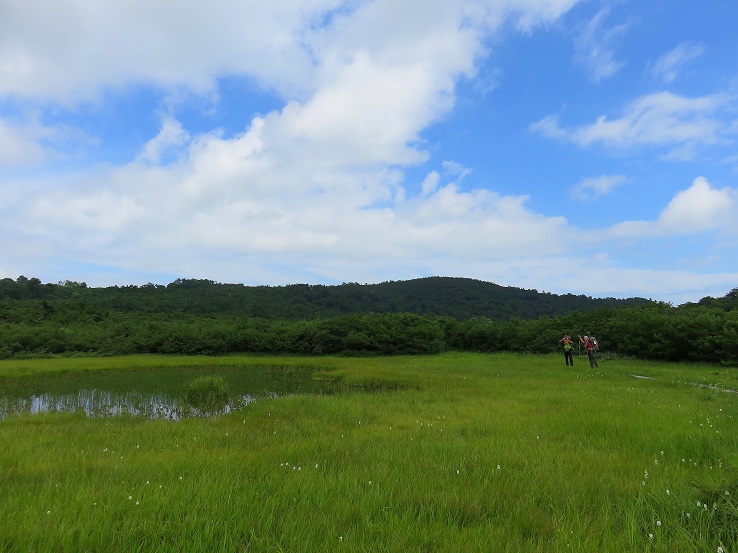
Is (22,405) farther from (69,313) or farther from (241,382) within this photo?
(69,313)

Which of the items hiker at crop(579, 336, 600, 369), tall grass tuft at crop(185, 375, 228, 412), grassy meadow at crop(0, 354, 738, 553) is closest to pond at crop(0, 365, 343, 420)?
tall grass tuft at crop(185, 375, 228, 412)

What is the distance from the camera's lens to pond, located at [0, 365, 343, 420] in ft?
47.9

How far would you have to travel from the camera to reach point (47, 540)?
3609 mm

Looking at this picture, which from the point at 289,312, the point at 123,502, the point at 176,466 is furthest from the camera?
the point at 289,312

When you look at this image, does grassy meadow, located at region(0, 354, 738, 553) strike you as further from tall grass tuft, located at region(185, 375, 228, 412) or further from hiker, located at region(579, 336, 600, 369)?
hiker, located at region(579, 336, 600, 369)

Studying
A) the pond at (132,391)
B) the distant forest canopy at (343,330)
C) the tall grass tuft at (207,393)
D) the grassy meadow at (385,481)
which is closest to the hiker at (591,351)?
the distant forest canopy at (343,330)

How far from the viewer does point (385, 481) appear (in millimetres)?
5348

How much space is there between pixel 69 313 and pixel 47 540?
7060 cm

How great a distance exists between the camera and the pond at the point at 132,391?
14.6m

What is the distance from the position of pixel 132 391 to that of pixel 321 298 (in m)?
91.7

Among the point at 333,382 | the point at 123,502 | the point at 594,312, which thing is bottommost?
the point at 333,382

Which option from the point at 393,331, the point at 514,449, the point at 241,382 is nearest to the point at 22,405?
the point at 241,382

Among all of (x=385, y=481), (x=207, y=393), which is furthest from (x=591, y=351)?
(x=385, y=481)

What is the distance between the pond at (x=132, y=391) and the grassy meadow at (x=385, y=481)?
316 centimetres
